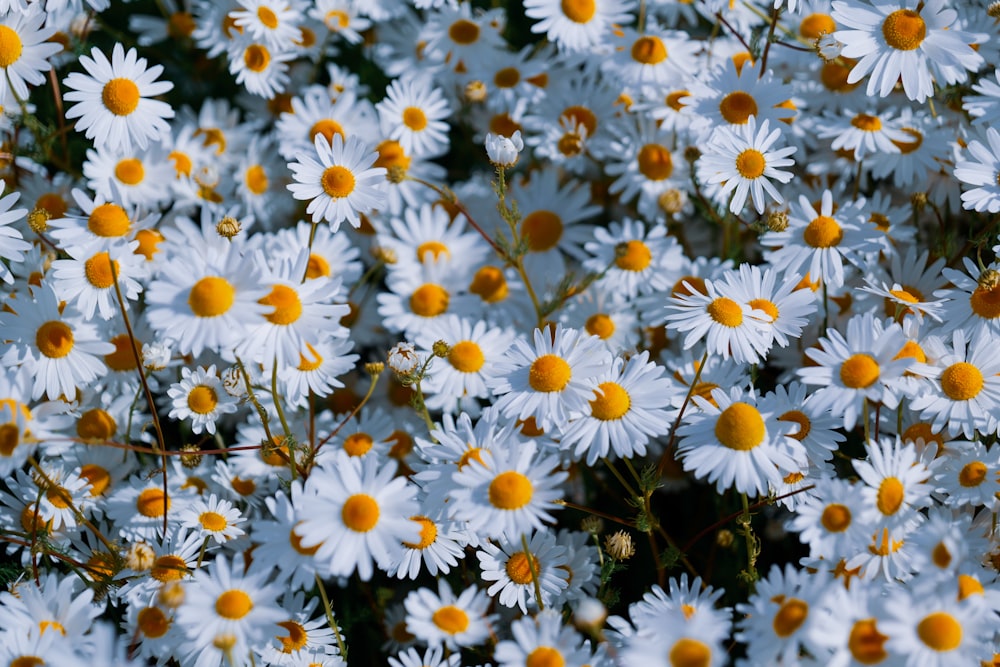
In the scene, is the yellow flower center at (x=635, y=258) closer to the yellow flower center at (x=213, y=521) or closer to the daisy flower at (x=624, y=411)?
the daisy flower at (x=624, y=411)

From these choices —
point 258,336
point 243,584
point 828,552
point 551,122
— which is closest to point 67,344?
point 258,336

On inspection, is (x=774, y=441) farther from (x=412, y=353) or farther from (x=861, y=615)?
(x=412, y=353)

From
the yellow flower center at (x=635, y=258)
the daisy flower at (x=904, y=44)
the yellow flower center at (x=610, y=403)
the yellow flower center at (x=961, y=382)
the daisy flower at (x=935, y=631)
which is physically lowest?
the yellow flower center at (x=635, y=258)

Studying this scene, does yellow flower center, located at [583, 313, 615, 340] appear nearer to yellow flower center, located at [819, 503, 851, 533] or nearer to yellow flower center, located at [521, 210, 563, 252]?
yellow flower center, located at [521, 210, 563, 252]

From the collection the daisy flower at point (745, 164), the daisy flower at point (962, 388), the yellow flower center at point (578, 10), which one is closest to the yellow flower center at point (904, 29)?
the daisy flower at point (745, 164)

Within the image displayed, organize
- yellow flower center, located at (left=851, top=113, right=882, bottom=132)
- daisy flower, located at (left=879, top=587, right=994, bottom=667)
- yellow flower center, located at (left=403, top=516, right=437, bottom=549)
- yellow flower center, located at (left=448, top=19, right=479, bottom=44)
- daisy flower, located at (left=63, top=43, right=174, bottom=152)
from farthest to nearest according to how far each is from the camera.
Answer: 1. yellow flower center, located at (left=448, top=19, right=479, bottom=44)
2. yellow flower center, located at (left=851, top=113, right=882, bottom=132)
3. daisy flower, located at (left=63, top=43, right=174, bottom=152)
4. yellow flower center, located at (left=403, top=516, right=437, bottom=549)
5. daisy flower, located at (left=879, top=587, right=994, bottom=667)

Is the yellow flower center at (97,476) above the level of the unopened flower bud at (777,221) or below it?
below

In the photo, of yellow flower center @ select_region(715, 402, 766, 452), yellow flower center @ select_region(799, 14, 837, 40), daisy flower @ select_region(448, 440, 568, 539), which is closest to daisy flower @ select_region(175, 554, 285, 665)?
daisy flower @ select_region(448, 440, 568, 539)
